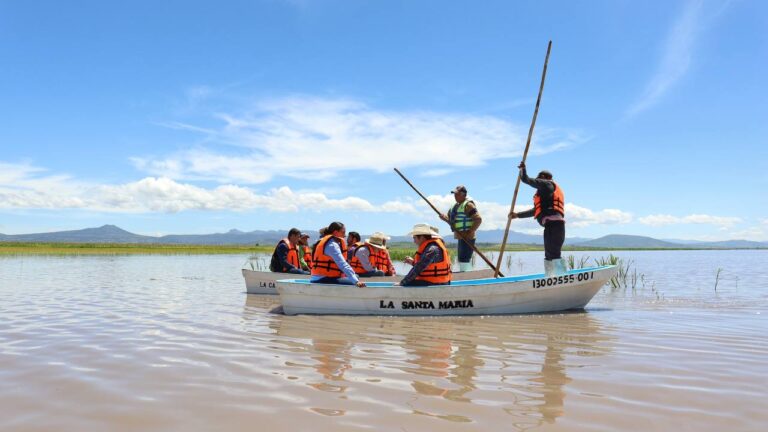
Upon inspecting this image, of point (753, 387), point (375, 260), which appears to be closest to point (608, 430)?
point (753, 387)

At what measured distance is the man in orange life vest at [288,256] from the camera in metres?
15.0

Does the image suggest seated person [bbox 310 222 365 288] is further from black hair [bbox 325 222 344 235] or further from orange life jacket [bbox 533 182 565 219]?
orange life jacket [bbox 533 182 565 219]

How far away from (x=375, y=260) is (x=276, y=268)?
11.7 ft

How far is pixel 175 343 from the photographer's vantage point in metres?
7.16

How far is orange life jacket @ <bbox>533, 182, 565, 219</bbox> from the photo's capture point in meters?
10.2

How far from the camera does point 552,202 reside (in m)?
10.2

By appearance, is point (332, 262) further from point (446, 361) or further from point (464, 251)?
point (446, 361)

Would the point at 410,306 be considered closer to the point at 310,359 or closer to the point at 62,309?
the point at 310,359

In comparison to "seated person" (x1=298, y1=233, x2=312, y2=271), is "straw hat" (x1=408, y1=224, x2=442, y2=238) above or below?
above

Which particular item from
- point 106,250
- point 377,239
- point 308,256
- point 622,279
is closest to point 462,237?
point 377,239

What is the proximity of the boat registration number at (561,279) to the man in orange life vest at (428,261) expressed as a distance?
70.2 inches

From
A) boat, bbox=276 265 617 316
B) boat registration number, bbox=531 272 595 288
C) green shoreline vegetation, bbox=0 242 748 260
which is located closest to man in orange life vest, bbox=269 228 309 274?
boat, bbox=276 265 617 316

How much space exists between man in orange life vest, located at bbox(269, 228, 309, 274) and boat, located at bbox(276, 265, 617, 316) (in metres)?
4.47

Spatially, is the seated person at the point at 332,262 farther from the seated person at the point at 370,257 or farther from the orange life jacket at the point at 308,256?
the orange life jacket at the point at 308,256
